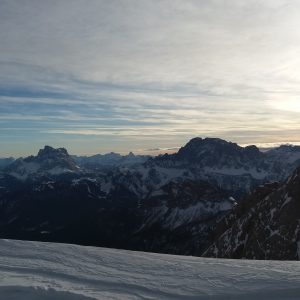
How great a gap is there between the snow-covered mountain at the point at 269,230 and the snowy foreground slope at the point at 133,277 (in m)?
68.3

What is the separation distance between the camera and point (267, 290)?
12609 millimetres

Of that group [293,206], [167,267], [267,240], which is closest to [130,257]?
[167,267]

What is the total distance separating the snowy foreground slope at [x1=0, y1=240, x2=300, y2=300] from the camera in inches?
485

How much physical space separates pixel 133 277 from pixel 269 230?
83.2 metres

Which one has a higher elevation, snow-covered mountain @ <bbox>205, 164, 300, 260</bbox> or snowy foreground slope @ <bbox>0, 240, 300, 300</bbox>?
snowy foreground slope @ <bbox>0, 240, 300, 300</bbox>

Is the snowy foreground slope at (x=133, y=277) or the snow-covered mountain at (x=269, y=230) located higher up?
the snowy foreground slope at (x=133, y=277)

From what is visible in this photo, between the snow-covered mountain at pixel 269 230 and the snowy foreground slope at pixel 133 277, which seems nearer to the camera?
the snowy foreground slope at pixel 133 277

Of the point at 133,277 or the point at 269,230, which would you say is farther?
the point at 269,230

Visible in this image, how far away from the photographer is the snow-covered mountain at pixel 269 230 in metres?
85.3

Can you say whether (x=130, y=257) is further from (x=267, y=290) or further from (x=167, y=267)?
(x=267, y=290)

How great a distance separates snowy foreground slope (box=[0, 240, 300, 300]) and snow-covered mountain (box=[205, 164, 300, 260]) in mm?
68316

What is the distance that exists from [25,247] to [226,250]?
80690 millimetres

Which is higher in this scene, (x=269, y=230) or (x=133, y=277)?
(x=133, y=277)

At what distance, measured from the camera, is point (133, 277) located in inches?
575
